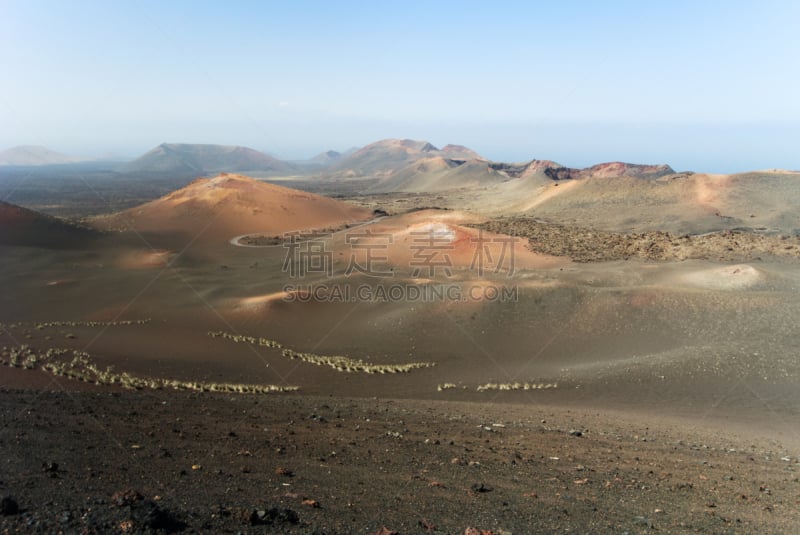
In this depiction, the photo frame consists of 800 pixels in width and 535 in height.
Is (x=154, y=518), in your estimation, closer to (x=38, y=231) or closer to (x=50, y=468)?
(x=50, y=468)

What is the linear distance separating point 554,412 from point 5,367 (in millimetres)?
11893

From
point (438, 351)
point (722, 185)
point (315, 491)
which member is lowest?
point (438, 351)

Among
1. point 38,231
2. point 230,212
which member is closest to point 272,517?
point 38,231

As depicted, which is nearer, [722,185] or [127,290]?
[127,290]

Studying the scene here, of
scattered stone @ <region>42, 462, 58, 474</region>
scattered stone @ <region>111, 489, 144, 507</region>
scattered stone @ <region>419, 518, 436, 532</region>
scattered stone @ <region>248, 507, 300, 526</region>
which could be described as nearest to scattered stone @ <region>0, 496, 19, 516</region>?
scattered stone @ <region>111, 489, 144, 507</region>

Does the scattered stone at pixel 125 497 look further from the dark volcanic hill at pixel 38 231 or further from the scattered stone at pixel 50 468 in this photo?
→ the dark volcanic hill at pixel 38 231

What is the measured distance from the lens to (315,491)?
529cm

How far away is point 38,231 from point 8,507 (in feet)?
105

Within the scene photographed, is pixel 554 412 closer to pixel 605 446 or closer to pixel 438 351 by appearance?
pixel 605 446

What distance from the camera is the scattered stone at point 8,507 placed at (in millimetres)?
3907

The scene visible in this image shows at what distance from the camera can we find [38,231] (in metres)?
29.1

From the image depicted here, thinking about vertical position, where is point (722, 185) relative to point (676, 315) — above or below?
above

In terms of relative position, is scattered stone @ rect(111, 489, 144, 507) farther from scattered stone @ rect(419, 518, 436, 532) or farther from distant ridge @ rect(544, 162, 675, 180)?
distant ridge @ rect(544, 162, 675, 180)

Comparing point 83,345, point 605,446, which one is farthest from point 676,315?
point 83,345
